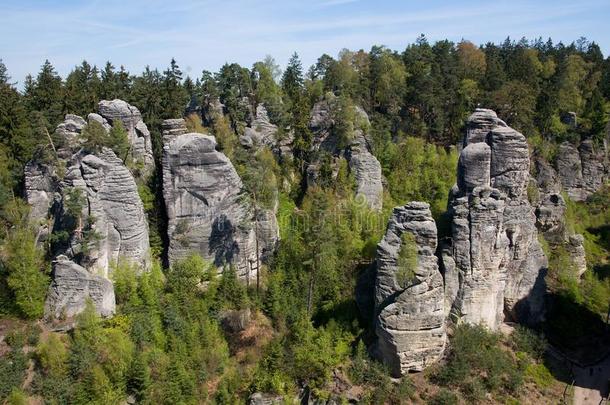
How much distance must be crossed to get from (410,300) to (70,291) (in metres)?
22.2

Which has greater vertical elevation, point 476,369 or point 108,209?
point 108,209

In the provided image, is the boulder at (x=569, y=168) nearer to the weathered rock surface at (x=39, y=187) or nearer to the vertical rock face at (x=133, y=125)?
the vertical rock face at (x=133, y=125)

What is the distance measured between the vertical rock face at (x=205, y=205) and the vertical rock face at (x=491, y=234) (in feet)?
50.1

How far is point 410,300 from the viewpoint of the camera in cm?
3134

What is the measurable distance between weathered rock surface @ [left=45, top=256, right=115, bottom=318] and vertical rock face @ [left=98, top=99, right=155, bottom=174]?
432 inches

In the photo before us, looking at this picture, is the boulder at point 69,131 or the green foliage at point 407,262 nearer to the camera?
the green foliage at point 407,262

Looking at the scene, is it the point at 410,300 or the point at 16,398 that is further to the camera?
the point at 410,300

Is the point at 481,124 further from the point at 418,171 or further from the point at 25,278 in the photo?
Answer: the point at 25,278

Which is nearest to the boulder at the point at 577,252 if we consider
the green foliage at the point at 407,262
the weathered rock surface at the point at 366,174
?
the weathered rock surface at the point at 366,174

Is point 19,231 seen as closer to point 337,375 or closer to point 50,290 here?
point 50,290

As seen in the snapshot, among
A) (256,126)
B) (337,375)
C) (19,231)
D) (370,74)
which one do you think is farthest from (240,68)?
(337,375)

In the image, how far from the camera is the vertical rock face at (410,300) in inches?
1235

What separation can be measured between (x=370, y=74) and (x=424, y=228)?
106 feet

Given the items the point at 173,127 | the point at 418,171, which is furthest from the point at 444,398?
the point at 173,127
